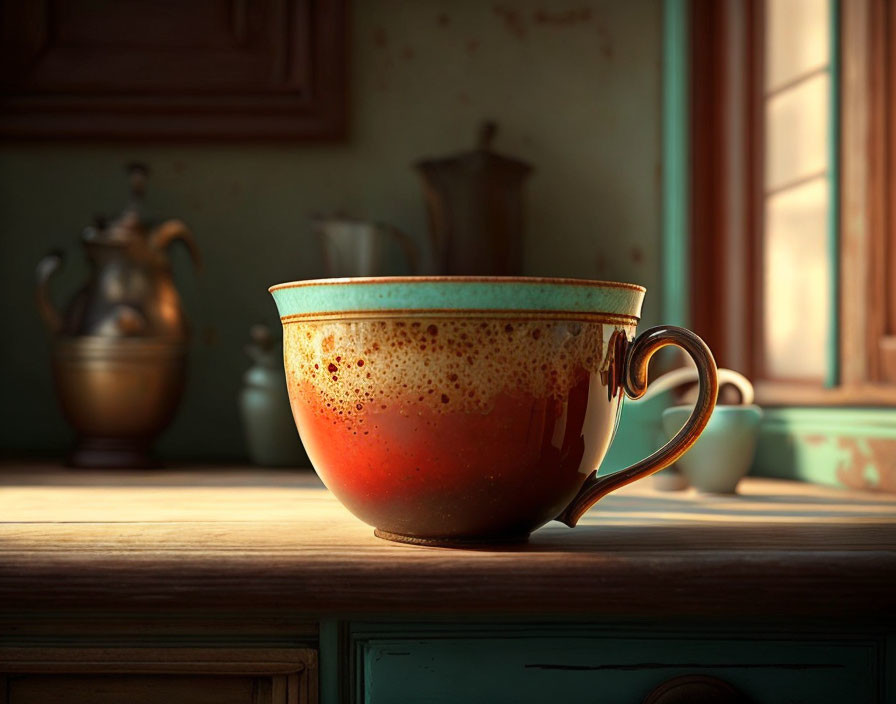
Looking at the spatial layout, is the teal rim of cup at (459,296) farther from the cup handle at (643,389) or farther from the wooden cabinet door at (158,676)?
the wooden cabinet door at (158,676)

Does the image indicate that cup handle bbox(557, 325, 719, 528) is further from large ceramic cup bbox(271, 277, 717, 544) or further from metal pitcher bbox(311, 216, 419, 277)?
metal pitcher bbox(311, 216, 419, 277)

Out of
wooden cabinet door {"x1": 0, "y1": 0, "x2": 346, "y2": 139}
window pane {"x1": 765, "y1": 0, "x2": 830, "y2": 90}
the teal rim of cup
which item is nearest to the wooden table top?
the teal rim of cup

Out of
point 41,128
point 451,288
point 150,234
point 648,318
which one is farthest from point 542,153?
point 451,288

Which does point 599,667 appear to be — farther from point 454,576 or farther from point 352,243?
point 352,243

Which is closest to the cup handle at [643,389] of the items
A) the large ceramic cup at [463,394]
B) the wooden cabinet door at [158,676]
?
the large ceramic cup at [463,394]

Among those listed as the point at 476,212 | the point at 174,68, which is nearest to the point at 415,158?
the point at 476,212
